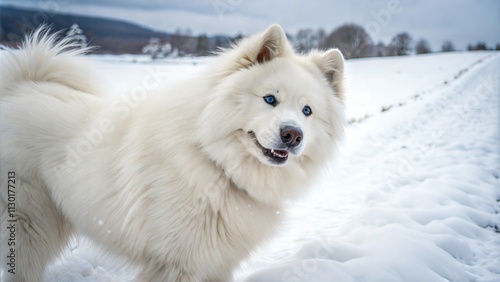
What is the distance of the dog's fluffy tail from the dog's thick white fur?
16 cm

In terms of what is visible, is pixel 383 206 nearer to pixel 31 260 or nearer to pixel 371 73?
pixel 31 260

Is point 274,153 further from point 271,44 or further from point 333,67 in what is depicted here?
point 333,67

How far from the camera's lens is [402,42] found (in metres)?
29.3

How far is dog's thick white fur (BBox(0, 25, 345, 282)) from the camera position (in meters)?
2.12

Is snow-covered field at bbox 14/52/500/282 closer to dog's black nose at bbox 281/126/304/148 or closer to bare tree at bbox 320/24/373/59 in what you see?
dog's black nose at bbox 281/126/304/148

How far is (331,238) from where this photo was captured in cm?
296

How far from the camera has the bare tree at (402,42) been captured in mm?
27269

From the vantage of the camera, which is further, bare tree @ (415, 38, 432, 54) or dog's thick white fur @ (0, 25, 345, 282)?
bare tree @ (415, 38, 432, 54)

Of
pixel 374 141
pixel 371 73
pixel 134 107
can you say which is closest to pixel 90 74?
pixel 134 107

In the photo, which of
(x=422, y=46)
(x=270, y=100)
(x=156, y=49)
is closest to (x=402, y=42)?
(x=422, y=46)

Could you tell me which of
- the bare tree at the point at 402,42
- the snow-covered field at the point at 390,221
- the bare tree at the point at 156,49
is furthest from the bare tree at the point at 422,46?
the snow-covered field at the point at 390,221

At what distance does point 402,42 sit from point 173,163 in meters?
32.1

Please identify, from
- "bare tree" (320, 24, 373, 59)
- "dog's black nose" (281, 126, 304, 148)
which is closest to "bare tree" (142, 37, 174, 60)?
"bare tree" (320, 24, 373, 59)

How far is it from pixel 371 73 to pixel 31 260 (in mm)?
27875
